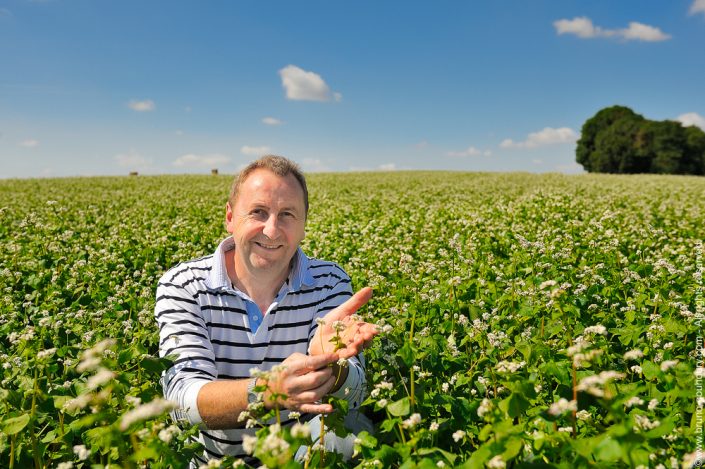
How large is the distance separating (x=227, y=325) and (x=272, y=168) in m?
1.17

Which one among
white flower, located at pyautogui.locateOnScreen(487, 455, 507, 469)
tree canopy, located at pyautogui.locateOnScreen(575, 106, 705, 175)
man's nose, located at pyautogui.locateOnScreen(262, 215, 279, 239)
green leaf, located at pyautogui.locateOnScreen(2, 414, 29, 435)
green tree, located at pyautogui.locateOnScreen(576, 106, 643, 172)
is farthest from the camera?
green tree, located at pyautogui.locateOnScreen(576, 106, 643, 172)

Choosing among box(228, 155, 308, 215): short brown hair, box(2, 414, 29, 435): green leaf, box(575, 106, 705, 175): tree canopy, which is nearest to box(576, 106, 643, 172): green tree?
box(575, 106, 705, 175): tree canopy

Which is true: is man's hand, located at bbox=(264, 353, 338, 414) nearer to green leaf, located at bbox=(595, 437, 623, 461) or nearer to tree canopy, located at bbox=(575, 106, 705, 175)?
green leaf, located at bbox=(595, 437, 623, 461)

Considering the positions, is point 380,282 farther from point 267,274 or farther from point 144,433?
point 144,433

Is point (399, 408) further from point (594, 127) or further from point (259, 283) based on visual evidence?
point (594, 127)

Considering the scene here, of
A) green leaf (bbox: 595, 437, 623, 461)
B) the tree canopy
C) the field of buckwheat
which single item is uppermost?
the tree canopy

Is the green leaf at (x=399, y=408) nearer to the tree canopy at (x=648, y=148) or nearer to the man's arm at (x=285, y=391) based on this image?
the man's arm at (x=285, y=391)

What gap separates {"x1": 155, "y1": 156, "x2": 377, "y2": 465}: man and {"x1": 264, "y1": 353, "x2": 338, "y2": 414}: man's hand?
27 centimetres

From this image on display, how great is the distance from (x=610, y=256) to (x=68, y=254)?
8.92 metres

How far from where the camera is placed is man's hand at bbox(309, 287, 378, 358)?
2600mm

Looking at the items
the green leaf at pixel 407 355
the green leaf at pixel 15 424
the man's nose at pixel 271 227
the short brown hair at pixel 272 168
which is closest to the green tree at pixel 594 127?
the short brown hair at pixel 272 168

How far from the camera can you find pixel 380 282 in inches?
241

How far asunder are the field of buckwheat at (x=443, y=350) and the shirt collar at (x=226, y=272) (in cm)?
68

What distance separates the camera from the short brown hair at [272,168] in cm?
344
